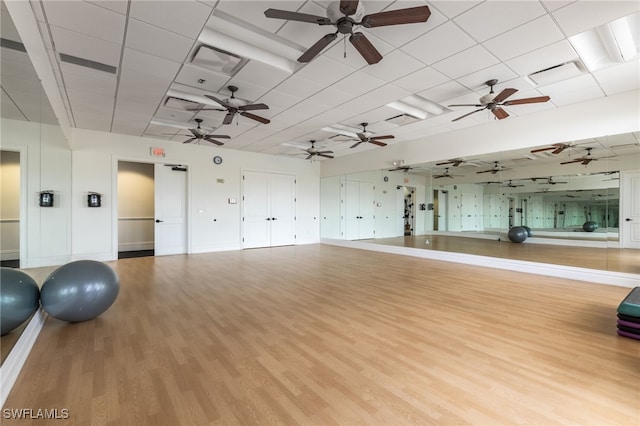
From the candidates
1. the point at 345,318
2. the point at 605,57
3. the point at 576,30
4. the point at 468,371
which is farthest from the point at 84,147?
the point at 605,57

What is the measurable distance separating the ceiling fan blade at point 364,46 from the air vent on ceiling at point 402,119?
10.0 ft

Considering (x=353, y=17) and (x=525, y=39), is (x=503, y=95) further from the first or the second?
(x=353, y=17)

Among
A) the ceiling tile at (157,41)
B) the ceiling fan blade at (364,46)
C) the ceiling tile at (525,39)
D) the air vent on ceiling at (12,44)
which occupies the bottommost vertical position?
the air vent on ceiling at (12,44)

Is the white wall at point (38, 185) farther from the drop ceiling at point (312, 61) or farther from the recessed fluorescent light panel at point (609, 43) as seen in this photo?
the recessed fluorescent light panel at point (609, 43)

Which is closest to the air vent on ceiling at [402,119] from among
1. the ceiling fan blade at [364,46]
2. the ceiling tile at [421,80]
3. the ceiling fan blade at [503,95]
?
the ceiling tile at [421,80]

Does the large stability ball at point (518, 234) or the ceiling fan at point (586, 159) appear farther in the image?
the large stability ball at point (518, 234)

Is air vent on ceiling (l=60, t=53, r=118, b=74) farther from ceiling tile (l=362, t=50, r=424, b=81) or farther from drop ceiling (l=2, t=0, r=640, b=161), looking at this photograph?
ceiling tile (l=362, t=50, r=424, b=81)

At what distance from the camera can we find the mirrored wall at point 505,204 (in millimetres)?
5324

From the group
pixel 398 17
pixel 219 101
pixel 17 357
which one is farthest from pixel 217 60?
pixel 17 357

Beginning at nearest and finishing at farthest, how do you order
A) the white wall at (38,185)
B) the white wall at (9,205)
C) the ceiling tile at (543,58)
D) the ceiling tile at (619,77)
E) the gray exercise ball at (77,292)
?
the white wall at (9,205) < the white wall at (38,185) < the gray exercise ball at (77,292) < the ceiling tile at (543,58) < the ceiling tile at (619,77)

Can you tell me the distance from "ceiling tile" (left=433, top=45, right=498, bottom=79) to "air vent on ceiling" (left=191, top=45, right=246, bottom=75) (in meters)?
2.72

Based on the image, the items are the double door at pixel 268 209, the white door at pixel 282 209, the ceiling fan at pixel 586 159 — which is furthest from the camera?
the white door at pixel 282 209

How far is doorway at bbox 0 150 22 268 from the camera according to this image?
2350 mm

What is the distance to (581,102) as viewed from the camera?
201 inches
